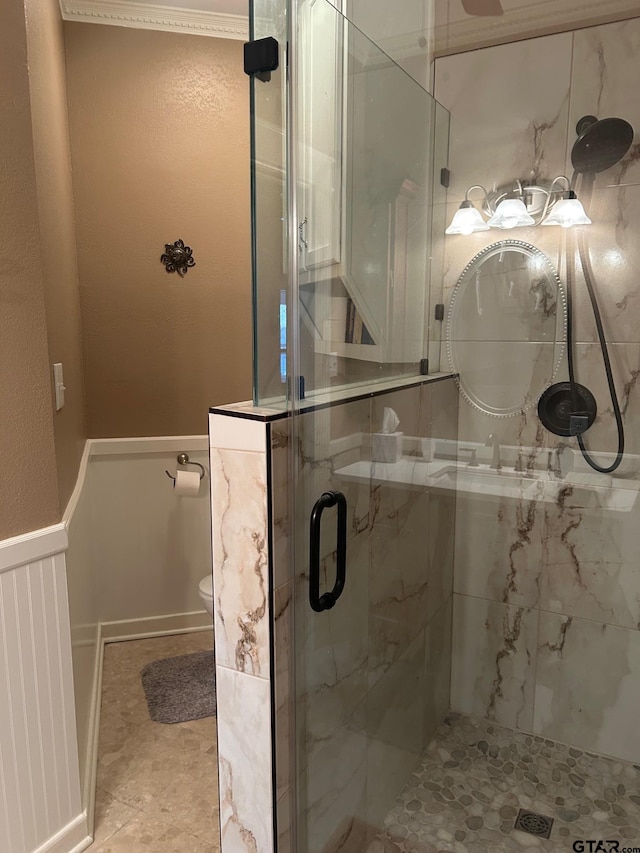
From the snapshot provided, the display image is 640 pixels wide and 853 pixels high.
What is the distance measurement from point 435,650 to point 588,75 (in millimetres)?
1819

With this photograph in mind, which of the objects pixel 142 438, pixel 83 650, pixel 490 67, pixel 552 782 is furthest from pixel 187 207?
pixel 552 782

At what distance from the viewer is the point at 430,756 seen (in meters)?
1.97

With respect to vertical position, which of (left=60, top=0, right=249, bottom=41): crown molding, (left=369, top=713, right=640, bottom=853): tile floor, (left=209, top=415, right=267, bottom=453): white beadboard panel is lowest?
(left=369, top=713, right=640, bottom=853): tile floor

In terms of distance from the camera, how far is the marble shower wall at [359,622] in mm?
1374

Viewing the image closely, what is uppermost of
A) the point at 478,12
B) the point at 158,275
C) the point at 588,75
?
the point at 478,12

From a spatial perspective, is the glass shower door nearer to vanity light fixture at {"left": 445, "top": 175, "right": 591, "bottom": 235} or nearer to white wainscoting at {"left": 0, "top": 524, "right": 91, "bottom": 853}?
vanity light fixture at {"left": 445, "top": 175, "right": 591, "bottom": 235}

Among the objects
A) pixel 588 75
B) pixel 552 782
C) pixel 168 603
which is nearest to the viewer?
pixel 588 75

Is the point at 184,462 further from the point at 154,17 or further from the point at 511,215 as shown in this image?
the point at 154,17

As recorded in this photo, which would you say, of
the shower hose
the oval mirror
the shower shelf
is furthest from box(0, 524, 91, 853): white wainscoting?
the shower hose

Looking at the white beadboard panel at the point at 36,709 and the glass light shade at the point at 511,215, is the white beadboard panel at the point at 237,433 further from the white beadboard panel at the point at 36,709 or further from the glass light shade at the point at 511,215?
the glass light shade at the point at 511,215

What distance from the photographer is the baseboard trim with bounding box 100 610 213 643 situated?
9.54ft

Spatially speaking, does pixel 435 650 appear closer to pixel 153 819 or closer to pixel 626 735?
pixel 626 735

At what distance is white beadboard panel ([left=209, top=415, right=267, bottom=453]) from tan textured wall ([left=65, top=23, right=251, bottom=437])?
1.62 metres

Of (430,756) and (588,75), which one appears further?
(430,756)
